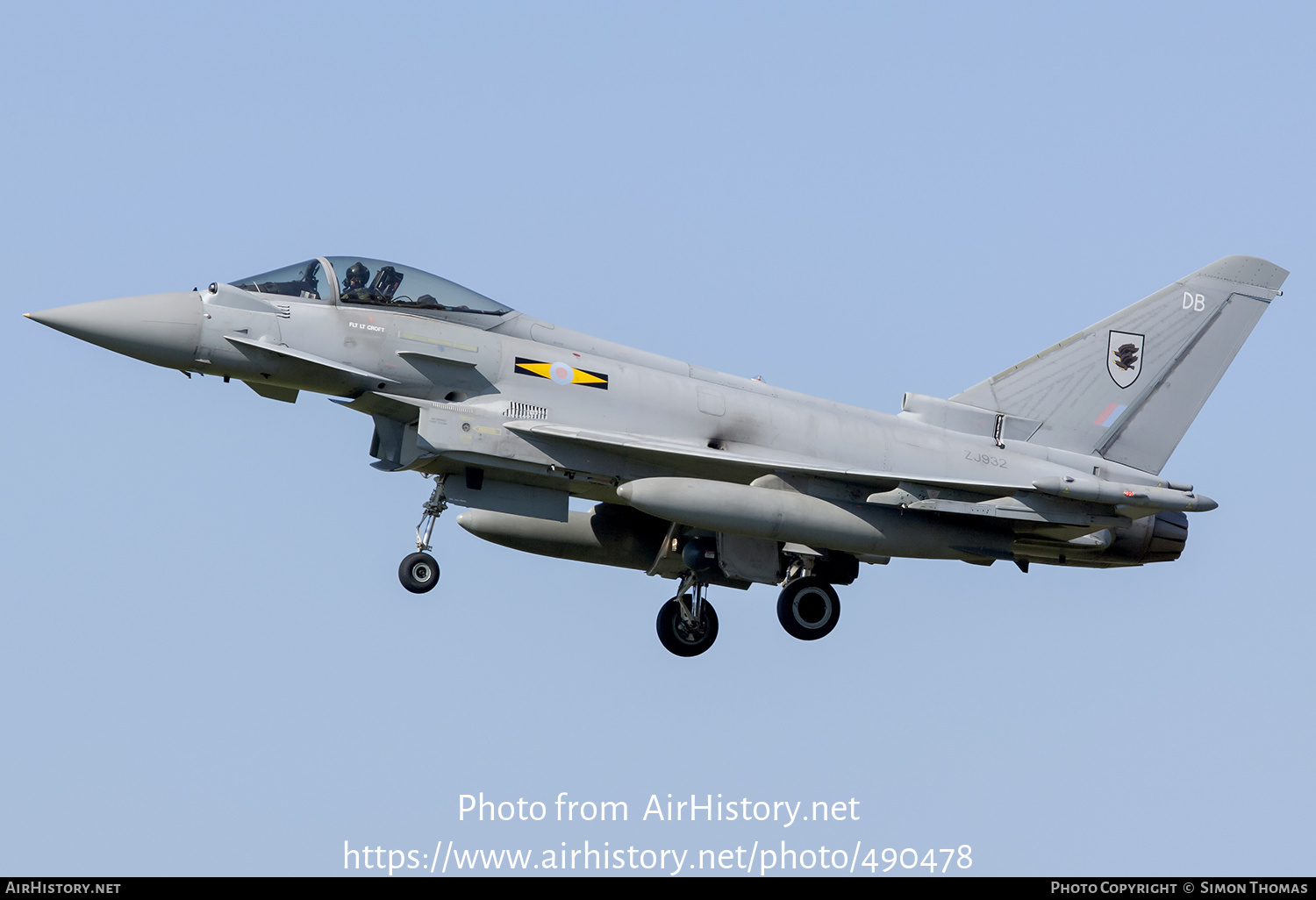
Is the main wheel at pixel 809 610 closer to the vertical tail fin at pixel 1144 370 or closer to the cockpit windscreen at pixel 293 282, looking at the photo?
the vertical tail fin at pixel 1144 370

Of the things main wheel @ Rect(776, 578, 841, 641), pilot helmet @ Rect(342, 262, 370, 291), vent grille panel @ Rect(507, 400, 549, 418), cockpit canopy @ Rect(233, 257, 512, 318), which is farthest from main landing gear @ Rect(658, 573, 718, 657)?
pilot helmet @ Rect(342, 262, 370, 291)

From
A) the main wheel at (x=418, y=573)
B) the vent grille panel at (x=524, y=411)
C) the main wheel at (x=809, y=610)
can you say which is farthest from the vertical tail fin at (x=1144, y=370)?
the main wheel at (x=418, y=573)

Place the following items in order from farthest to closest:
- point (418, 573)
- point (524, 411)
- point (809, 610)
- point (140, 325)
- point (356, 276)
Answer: point (809, 610)
point (524, 411)
point (356, 276)
point (418, 573)
point (140, 325)

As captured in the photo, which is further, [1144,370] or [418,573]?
[1144,370]

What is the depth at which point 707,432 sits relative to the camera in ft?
54.4

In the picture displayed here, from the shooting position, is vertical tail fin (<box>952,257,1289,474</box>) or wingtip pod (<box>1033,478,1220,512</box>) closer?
wingtip pod (<box>1033,478,1220,512</box>)

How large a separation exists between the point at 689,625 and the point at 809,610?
1.55 metres

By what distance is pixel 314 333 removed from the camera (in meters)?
15.3

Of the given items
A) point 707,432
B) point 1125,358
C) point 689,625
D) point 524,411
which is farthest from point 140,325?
point 1125,358

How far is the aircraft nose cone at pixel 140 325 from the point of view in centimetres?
1472

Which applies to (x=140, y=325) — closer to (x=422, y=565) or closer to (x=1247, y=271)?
(x=422, y=565)

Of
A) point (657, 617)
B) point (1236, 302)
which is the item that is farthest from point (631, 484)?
point (1236, 302)

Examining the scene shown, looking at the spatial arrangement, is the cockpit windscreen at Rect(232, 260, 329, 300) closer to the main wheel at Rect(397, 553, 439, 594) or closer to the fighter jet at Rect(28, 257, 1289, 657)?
the fighter jet at Rect(28, 257, 1289, 657)

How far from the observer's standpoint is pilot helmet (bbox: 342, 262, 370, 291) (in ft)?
51.4
